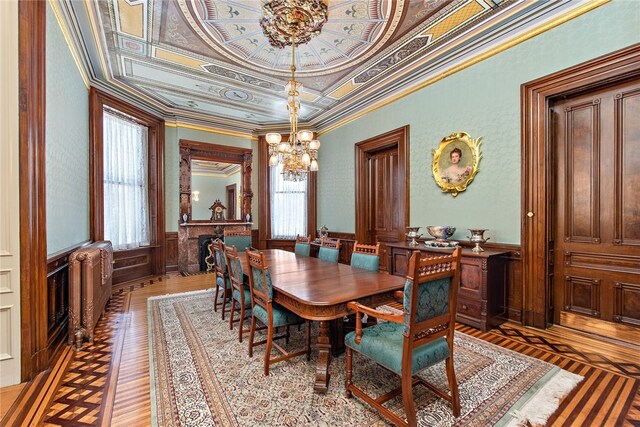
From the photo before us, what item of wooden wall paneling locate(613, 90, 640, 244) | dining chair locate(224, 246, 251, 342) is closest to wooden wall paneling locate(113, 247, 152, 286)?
dining chair locate(224, 246, 251, 342)

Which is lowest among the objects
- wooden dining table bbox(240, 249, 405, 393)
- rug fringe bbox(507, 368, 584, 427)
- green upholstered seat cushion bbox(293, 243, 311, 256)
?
rug fringe bbox(507, 368, 584, 427)

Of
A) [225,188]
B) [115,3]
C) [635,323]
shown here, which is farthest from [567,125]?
[225,188]

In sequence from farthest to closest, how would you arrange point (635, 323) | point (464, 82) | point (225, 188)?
point (225, 188)
point (464, 82)
point (635, 323)

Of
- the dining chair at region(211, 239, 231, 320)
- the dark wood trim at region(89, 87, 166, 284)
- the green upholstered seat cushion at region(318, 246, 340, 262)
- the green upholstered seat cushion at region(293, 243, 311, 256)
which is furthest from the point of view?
the dark wood trim at region(89, 87, 166, 284)

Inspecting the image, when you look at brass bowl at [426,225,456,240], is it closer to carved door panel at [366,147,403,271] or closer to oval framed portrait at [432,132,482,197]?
oval framed portrait at [432,132,482,197]

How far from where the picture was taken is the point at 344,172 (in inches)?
244

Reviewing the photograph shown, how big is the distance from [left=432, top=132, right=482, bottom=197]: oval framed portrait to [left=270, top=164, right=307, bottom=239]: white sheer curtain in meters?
3.69

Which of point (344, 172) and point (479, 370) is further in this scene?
point (344, 172)

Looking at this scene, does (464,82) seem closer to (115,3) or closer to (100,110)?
(115,3)

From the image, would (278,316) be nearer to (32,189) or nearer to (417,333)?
(417,333)

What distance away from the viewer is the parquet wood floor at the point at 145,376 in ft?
5.85

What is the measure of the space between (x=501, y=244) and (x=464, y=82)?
2213 millimetres

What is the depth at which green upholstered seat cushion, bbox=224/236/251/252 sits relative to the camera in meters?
4.70

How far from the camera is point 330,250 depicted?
12.2 ft
